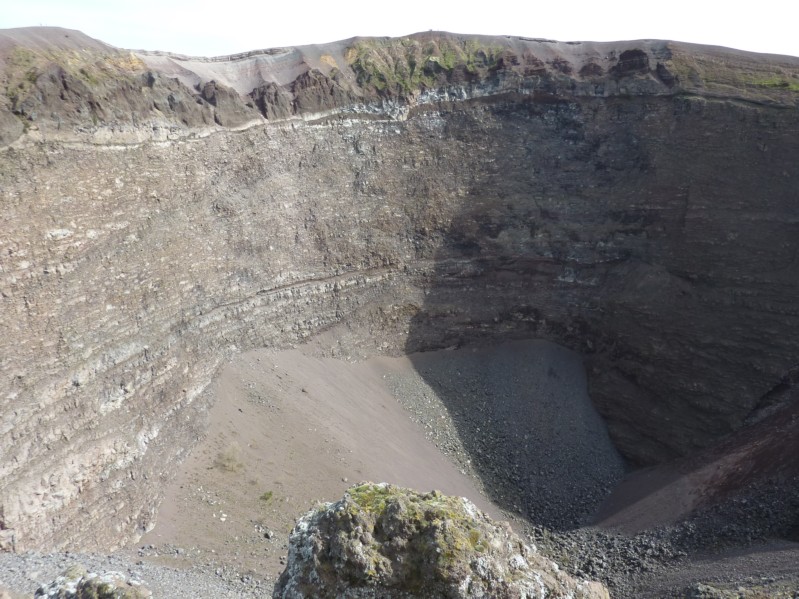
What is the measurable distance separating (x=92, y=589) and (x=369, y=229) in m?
20.7

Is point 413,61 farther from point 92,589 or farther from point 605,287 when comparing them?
point 92,589

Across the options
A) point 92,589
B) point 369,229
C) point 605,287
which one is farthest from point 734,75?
point 92,589

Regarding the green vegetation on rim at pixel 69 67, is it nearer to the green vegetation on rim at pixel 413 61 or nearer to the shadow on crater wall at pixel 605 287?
the green vegetation on rim at pixel 413 61

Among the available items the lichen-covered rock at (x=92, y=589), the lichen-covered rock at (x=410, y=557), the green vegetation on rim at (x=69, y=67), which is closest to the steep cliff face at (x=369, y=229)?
the green vegetation on rim at (x=69, y=67)

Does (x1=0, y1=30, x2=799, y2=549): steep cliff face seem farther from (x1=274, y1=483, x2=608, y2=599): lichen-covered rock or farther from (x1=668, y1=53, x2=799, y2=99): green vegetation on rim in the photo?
(x1=274, y1=483, x2=608, y2=599): lichen-covered rock

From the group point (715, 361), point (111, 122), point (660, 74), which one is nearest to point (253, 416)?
point (111, 122)

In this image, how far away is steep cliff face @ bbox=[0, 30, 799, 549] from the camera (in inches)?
656

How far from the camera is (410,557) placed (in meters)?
9.13

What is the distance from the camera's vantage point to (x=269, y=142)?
26000 mm

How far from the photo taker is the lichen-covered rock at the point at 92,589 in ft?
32.0

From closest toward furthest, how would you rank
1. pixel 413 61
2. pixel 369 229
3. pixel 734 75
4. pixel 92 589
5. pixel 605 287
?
pixel 92 589, pixel 369 229, pixel 734 75, pixel 605 287, pixel 413 61

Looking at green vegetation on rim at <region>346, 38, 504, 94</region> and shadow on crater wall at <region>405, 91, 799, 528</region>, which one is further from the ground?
green vegetation on rim at <region>346, 38, 504, 94</region>

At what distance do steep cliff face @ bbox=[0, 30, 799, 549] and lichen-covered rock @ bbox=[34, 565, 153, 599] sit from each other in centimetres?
444

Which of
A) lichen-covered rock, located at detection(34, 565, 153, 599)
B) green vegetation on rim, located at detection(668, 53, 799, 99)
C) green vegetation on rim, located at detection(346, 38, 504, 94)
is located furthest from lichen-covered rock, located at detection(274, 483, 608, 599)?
green vegetation on rim, located at detection(668, 53, 799, 99)
